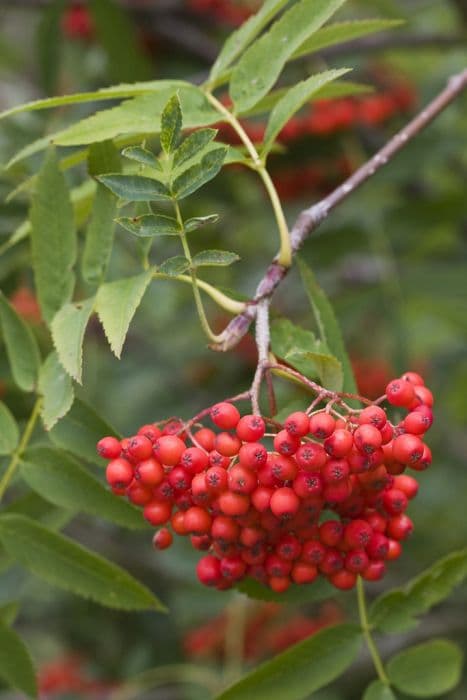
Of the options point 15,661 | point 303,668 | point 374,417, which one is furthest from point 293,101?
point 15,661

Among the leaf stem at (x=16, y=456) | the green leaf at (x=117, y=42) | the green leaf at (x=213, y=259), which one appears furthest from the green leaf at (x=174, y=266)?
the green leaf at (x=117, y=42)

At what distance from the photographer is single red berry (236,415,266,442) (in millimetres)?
1221

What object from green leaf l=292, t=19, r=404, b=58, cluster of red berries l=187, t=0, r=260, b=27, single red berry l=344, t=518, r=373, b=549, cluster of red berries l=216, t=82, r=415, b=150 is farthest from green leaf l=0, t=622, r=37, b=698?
cluster of red berries l=187, t=0, r=260, b=27

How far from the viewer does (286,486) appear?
1255 millimetres

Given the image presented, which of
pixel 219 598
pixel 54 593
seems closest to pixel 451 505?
pixel 219 598

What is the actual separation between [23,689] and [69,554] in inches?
8.8

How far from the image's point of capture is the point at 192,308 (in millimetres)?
3240

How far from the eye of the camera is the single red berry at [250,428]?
122cm

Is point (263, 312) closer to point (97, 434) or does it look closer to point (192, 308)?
point (97, 434)

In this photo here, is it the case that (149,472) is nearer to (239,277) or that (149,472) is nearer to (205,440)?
(205,440)

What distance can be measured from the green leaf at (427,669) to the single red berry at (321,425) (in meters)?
0.54

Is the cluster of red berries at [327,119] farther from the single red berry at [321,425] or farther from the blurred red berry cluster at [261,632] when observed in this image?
the single red berry at [321,425]

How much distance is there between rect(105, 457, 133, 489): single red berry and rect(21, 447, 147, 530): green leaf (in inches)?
7.1

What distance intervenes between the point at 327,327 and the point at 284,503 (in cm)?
39
